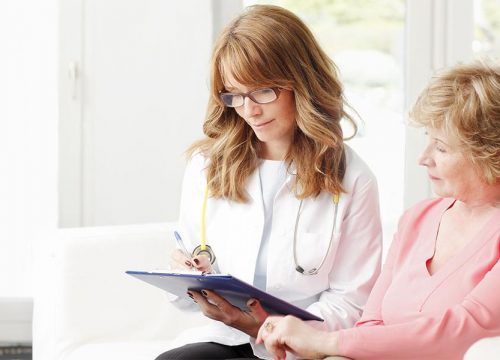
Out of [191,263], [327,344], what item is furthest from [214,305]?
[327,344]

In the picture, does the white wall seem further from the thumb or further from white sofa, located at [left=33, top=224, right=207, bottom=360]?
the thumb

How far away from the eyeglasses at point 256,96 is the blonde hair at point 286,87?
0.02 m

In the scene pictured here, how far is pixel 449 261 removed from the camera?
1.89 meters

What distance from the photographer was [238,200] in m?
2.31

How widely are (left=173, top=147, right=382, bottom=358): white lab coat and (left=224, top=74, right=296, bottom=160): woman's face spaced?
0.41 feet

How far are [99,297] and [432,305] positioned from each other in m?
1.18

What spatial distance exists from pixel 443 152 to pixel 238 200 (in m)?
0.60

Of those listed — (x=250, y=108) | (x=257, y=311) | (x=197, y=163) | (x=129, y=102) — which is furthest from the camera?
(x=129, y=102)

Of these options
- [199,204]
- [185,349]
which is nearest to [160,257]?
[199,204]

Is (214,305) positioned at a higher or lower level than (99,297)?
higher

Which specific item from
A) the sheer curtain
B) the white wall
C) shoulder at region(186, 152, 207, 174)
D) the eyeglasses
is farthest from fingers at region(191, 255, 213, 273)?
the sheer curtain

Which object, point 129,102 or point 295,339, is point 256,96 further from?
point 129,102

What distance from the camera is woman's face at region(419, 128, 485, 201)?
1879 mm

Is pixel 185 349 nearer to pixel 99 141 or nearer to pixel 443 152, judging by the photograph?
pixel 443 152
